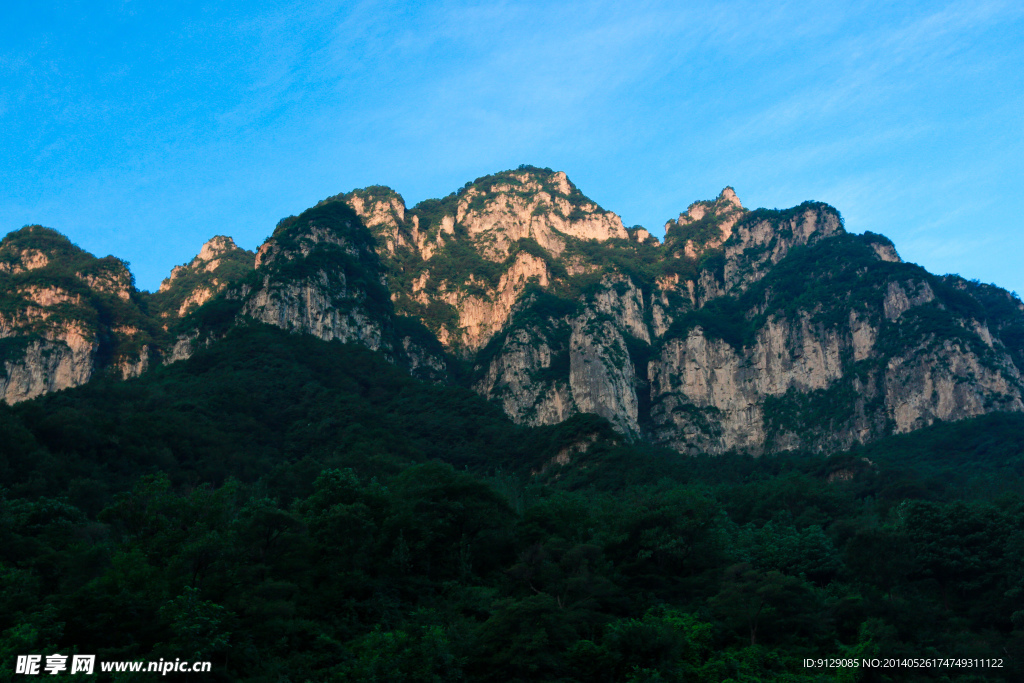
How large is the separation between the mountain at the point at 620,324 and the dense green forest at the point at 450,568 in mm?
39362

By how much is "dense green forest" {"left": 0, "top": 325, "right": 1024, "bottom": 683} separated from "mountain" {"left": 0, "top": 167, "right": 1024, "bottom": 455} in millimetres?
39362

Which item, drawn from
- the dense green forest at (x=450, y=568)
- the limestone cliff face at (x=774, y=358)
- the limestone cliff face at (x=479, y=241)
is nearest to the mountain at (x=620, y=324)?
the limestone cliff face at (x=774, y=358)

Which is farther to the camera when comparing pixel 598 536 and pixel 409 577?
pixel 598 536

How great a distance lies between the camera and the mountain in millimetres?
111625

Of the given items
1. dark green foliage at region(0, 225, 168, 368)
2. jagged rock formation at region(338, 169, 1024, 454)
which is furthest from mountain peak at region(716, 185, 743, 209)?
dark green foliage at region(0, 225, 168, 368)

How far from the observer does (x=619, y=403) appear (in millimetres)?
119250

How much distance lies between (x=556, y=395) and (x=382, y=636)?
90.5 m

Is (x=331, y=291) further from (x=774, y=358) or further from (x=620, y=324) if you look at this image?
(x=774, y=358)

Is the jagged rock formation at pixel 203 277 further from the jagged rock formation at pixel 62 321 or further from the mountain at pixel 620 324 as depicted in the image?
the jagged rock formation at pixel 62 321

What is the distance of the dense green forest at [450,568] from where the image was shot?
27.2m

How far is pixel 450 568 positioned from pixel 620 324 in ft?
330

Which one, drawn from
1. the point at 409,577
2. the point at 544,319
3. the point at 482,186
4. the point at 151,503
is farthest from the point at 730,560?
the point at 482,186

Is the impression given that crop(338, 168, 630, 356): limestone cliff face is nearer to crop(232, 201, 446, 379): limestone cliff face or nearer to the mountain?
the mountain

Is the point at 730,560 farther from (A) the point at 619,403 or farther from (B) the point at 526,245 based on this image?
(B) the point at 526,245
